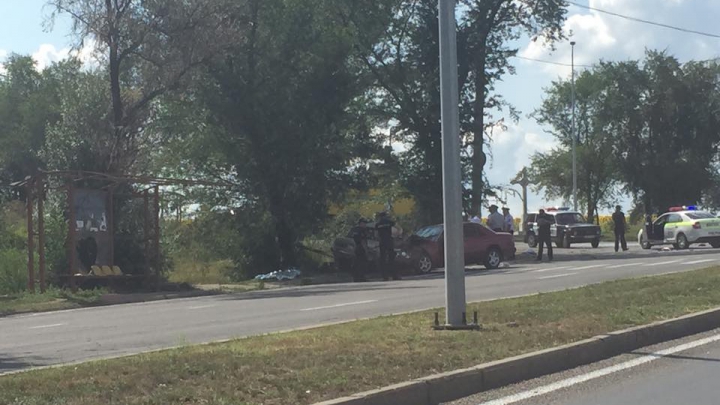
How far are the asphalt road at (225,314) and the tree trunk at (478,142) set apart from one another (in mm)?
14097

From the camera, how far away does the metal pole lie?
1239cm

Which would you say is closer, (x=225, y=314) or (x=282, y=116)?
(x=225, y=314)

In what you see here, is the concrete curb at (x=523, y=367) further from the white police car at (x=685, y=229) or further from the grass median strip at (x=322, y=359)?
the white police car at (x=685, y=229)

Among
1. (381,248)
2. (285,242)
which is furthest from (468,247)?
(285,242)

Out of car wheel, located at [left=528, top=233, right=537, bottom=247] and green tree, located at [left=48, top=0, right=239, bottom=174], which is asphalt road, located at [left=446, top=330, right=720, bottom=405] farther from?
car wheel, located at [left=528, top=233, right=537, bottom=247]

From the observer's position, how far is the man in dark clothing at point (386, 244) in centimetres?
2633

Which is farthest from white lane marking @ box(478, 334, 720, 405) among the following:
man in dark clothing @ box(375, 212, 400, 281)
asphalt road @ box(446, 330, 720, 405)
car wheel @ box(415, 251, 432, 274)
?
car wheel @ box(415, 251, 432, 274)

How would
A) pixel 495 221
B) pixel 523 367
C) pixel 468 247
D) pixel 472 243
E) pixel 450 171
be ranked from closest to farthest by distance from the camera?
pixel 523 367 → pixel 450 171 → pixel 468 247 → pixel 472 243 → pixel 495 221

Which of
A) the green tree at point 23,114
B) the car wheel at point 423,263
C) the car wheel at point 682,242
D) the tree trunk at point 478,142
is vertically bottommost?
the car wheel at point 423,263

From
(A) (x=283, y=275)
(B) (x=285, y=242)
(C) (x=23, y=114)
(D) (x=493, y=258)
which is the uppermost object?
(C) (x=23, y=114)

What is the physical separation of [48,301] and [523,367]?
615 inches

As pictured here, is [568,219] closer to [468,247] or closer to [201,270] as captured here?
[468,247]

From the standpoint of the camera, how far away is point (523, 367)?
10.0 meters

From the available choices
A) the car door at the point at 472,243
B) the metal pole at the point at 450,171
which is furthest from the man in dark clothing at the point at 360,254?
the metal pole at the point at 450,171
